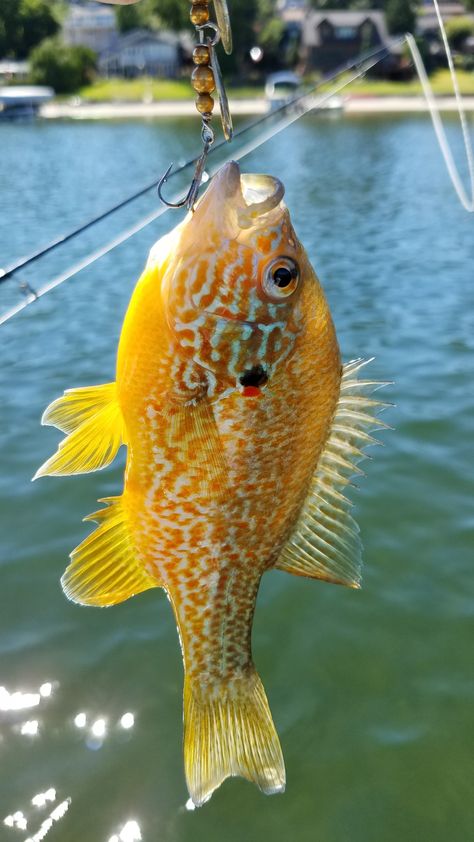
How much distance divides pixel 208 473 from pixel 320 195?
25454 mm

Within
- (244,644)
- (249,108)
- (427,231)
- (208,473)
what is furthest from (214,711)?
(249,108)

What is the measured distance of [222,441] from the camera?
2.21 metres

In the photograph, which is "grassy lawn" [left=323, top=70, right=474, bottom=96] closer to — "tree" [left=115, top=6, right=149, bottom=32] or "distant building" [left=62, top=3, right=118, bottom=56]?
"tree" [left=115, top=6, right=149, bottom=32]

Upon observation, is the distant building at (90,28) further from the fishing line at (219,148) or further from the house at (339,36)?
the fishing line at (219,148)

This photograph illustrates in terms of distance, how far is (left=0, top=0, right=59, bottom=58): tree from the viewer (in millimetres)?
88562

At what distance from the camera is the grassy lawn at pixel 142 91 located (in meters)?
81.6

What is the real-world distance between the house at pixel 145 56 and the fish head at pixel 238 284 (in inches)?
4149

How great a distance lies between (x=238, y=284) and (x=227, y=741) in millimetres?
1666

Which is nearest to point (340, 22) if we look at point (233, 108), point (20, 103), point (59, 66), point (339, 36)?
point (339, 36)

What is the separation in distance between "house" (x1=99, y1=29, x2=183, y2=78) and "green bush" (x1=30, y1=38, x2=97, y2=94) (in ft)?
41.0

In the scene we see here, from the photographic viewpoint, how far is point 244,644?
8.99ft

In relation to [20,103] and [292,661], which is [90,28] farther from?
[292,661]

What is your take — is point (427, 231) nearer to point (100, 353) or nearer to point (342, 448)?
point (100, 353)

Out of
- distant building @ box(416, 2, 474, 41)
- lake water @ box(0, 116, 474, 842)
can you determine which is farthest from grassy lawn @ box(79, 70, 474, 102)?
lake water @ box(0, 116, 474, 842)
